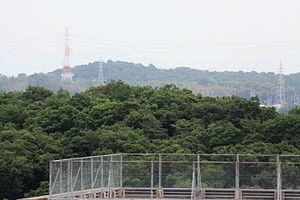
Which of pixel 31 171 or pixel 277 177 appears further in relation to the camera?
pixel 31 171

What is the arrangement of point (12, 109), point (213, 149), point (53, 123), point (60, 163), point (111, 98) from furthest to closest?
point (111, 98) < point (12, 109) < point (53, 123) < point (213, 149) < point (60, 163)

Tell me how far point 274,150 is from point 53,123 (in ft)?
79.8

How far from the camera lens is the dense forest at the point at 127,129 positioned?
55812mm

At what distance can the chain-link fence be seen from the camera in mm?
30000

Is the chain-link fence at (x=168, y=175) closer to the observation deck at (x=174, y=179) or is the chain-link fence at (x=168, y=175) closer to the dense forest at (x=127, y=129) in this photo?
the observation deck at (x=174, y=179)

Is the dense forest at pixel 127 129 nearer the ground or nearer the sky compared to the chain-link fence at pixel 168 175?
nearer the sky

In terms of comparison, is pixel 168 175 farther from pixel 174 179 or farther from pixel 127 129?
pixel 127 129

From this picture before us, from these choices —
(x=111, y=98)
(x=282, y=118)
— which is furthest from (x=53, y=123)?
(x=282, y=118)

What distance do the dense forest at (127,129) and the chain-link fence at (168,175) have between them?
1969cm

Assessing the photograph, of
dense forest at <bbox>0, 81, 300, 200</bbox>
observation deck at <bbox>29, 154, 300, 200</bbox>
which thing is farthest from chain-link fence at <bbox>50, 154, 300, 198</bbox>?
dense forest at <bbox>0, 81, 300, 200</bbox>

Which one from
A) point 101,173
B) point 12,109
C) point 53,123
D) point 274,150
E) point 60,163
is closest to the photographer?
point 60,163

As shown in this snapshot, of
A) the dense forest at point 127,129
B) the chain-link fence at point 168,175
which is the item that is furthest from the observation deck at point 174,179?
the dense forest at point 127,129

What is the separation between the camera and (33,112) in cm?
7456

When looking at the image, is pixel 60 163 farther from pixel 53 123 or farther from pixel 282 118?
pixel 53 123
